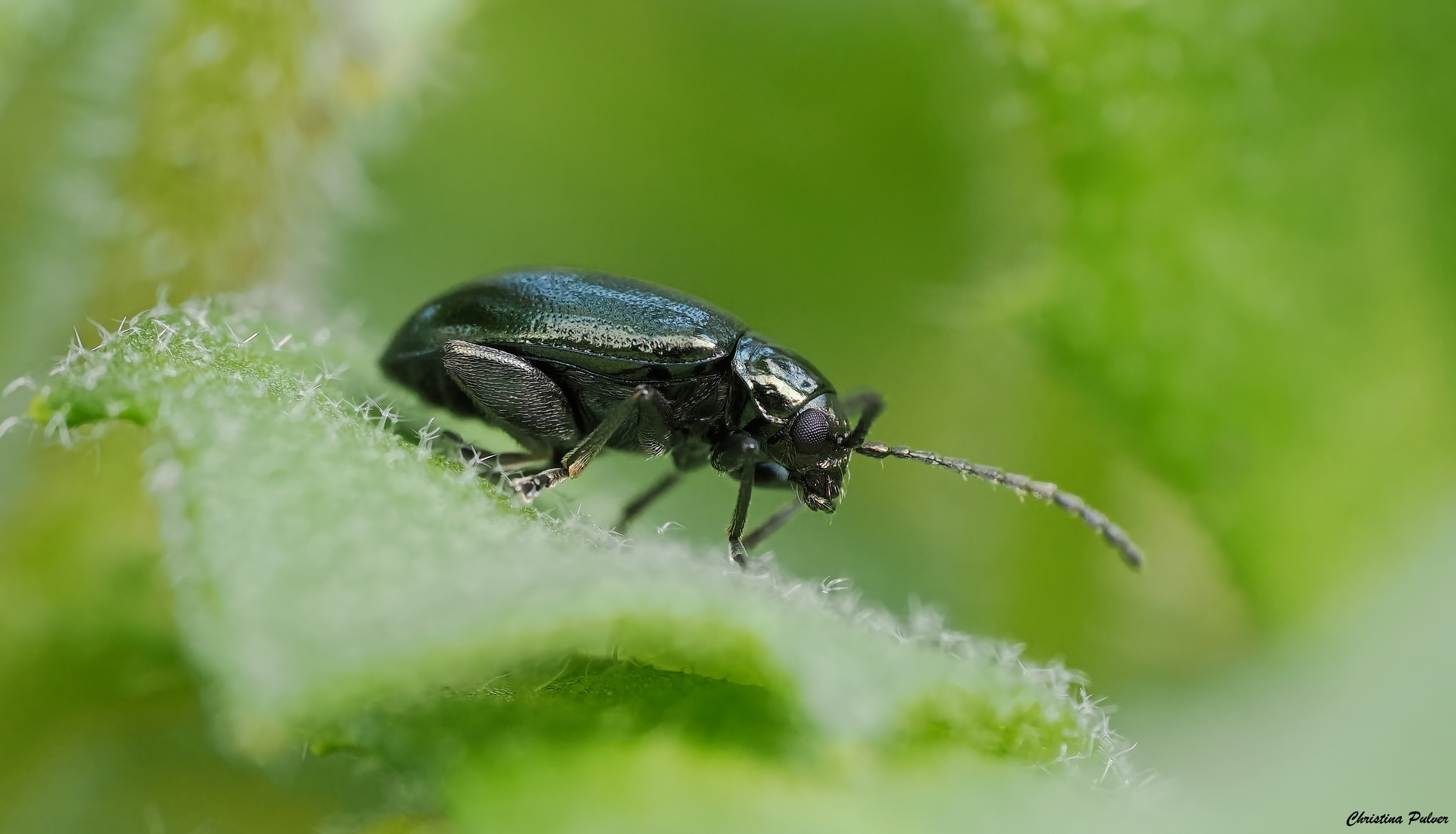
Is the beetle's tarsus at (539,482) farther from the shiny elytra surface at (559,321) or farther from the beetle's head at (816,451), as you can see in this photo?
the beetle's head at (816,451)

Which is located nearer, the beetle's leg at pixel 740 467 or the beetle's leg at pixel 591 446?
the beetle's leg at pixel 591 446

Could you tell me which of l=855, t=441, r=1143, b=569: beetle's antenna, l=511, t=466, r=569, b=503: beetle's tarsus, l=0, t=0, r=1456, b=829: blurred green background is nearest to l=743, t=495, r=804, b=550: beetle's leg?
l=0, t=0, r=1456, b=829: blurred green background

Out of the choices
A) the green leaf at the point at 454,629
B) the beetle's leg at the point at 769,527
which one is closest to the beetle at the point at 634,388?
the beetle's leg at the point at 769,527

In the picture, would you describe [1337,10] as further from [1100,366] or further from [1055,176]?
[1100,366]

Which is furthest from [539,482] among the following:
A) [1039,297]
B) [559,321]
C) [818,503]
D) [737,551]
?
[1039,297]

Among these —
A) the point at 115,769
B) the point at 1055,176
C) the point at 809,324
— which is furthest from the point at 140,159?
the point at 809,324

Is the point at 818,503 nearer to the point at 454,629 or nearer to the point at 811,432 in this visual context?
the point at 811,432

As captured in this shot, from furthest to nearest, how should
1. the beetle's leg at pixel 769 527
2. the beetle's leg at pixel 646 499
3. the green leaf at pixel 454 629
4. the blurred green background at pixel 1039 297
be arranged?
the beetle's leg at pixel 769 527 < the beetle's leg at pixel 646 499 < the blurred green background at pixel 1039 297 < the green leaf at pixel 454 629

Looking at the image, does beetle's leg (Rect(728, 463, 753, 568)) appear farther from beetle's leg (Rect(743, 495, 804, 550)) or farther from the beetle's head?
beetle's leg (Rect(743, 495, 804, 550))
